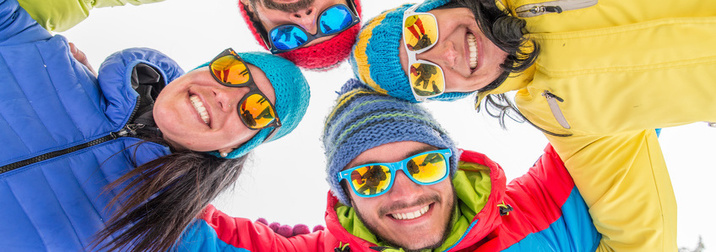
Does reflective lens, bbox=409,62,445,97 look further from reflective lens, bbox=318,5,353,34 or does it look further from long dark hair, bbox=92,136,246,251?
long dark hair, bbox=92,136,246,251

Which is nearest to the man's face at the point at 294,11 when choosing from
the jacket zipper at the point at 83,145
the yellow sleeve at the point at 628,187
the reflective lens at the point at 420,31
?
the reflective lens at the point at 420,31

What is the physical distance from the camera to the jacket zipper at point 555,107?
1769mm

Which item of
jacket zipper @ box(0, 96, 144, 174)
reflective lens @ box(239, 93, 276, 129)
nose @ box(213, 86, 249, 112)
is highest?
jacket zipper @ box(0, 96, 144, 174)

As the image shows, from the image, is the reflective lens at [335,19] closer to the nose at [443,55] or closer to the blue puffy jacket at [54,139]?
the nose at [443,55]

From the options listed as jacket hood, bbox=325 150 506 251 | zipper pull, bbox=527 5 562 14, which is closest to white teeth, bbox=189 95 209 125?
jacket hood, bbox=325 150 506 251

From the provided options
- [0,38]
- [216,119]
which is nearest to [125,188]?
[216,119]

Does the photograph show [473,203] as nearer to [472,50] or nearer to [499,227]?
[499,227]

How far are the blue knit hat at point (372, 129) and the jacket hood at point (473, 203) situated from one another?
5.5 inches

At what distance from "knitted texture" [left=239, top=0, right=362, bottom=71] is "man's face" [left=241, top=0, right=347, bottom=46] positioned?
0.06 m

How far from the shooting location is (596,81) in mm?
1588

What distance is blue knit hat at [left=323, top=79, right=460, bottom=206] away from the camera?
199 centimetres

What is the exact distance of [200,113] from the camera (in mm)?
1909

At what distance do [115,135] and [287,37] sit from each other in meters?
0.90

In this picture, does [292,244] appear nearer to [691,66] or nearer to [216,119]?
[216,119]
